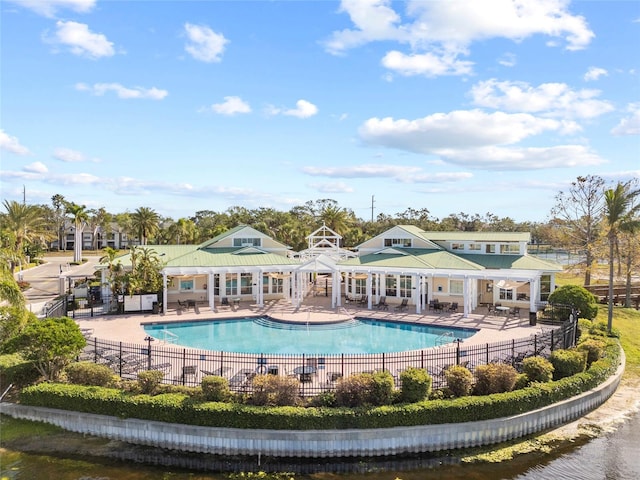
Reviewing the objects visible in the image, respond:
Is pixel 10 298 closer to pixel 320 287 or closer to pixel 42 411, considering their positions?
pixel 42 411

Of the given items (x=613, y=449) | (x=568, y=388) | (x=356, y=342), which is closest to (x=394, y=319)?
(x=356, y=342)

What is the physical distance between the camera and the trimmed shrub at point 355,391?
14328mm

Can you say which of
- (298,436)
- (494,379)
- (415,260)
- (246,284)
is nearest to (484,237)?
(415,260)

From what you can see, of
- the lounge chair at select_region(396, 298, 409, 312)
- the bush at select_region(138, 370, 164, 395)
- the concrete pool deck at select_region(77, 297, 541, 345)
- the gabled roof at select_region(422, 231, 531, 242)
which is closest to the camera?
the bush at select_region(138, 370, 164, 395)

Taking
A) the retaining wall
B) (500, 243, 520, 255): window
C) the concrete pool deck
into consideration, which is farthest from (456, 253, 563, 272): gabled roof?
the retaining wall

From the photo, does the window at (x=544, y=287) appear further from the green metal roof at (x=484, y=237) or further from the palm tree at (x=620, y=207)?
the palm tree at (x=620, y=207)

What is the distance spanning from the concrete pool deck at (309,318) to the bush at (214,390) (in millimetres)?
9776

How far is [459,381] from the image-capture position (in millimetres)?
14977

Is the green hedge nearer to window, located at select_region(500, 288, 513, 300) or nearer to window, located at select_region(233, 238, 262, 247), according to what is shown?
window, located at select_region(500, 288, 513, 300)

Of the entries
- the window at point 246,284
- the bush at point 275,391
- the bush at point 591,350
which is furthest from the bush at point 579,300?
the window at point 246,284

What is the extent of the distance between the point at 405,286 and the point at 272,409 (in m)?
21.4

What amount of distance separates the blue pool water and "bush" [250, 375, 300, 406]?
275 inches

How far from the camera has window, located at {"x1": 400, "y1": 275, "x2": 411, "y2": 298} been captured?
3344 cm

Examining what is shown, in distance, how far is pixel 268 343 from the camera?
23.3m
